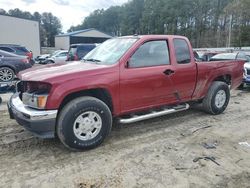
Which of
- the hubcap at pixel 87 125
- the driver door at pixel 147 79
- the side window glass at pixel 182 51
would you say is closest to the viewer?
the hubcap at pixel 87 125

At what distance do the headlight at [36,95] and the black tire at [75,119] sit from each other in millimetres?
340

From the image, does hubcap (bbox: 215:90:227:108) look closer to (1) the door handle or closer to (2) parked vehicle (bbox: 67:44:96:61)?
(1) the door handle

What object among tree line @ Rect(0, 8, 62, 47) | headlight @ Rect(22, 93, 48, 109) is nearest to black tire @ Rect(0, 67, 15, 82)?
headlight @ Rect(22, 93, 48, 109)

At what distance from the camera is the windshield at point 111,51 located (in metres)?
4.65

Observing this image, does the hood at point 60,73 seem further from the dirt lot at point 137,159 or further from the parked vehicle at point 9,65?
the parked vehicle at point 9,65

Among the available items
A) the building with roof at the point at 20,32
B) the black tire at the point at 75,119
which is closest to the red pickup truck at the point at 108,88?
the black tire at the point at 75,119

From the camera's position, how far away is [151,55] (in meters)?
4.95

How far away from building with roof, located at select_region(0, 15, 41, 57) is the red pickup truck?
102 feet

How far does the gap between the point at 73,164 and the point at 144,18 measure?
229 feet

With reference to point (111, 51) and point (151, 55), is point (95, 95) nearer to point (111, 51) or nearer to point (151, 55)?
point (111, 51)

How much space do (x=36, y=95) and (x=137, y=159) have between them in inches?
68.3

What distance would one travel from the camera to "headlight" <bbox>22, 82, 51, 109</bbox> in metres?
3.77

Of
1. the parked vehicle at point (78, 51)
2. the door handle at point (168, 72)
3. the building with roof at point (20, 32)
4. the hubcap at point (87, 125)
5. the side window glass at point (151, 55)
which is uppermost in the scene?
the building with roof at point (20, 32)

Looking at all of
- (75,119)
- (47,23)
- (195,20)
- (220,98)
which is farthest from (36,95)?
(47,23)
